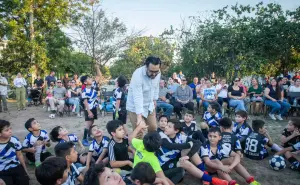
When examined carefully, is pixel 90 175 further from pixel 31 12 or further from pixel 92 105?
pixel 31 12

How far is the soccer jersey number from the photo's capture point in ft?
14.5

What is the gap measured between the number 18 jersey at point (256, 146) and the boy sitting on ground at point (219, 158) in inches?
34.3

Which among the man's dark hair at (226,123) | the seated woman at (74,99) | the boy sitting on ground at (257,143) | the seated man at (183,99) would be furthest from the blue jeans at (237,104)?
the seated woman at (74,99)

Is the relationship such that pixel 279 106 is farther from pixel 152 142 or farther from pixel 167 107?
pixel 152 142

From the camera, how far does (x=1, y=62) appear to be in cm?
1484

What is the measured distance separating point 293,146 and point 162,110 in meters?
4.85

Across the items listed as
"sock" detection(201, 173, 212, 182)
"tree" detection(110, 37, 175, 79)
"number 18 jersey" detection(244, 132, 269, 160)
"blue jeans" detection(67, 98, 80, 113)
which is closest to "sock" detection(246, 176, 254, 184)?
"sock" detection(201, 173, 212, 182)

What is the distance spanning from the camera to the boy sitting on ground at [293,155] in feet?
13.3

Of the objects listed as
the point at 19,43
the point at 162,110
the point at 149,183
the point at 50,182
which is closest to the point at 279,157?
the point at 149,183

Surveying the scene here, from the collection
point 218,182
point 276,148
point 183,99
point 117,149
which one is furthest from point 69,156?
point 183,99

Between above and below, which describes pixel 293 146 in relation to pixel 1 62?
below

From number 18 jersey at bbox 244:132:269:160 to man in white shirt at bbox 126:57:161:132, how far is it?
1.88 m

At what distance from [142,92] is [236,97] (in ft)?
17.5

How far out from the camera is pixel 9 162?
3328mm
